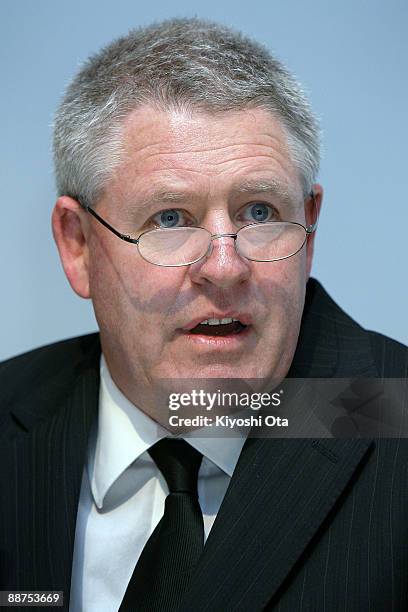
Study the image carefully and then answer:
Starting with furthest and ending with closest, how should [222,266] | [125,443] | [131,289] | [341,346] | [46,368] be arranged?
[46,368] < [341,346] < [125,443] < [131,289] < [222,266]

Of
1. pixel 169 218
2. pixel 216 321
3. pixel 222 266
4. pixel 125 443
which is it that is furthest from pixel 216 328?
pixel 125 443

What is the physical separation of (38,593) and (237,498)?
477mm

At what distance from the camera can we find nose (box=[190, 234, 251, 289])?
165 centimetres

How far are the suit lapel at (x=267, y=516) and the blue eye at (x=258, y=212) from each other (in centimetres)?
48

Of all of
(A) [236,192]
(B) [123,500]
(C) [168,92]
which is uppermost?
(C) [168,92]

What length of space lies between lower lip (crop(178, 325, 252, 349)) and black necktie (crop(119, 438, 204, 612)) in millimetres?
253

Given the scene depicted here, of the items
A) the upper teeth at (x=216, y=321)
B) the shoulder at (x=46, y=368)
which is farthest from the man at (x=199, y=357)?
the shoulder at (x=46, y=368)

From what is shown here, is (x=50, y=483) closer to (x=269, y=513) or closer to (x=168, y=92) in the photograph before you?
(x=269, y=513)

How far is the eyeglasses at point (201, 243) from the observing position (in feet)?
5.56

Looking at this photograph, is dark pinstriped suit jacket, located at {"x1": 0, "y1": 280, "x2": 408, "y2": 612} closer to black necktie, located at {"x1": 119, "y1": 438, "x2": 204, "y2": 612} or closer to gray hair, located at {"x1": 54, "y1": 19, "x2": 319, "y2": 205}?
black necktie, located at {"x1": 119, "y1": 438, "x2": 204, "y2": 612}

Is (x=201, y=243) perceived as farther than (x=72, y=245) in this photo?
No

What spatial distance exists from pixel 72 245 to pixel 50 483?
0.57 m

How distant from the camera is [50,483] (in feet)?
6.13

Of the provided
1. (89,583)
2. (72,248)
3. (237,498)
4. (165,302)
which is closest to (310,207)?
(165,302)
